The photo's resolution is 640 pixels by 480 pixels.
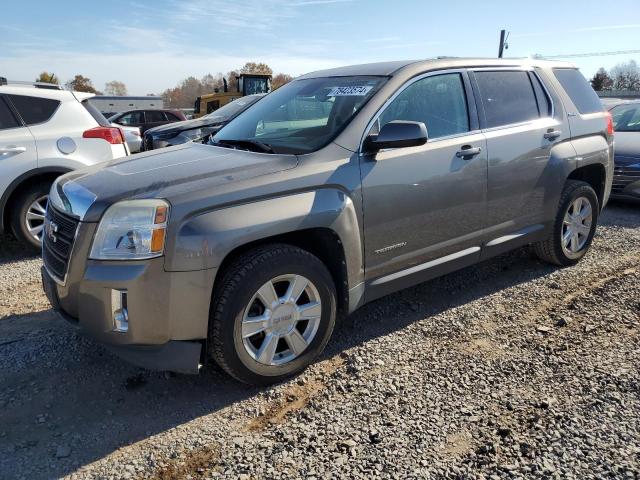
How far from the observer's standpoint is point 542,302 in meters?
4.13

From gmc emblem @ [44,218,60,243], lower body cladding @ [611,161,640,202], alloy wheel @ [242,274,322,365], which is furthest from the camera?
lower body cladding @ [611,161,640,202]

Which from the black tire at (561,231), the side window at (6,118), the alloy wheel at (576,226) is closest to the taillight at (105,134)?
the side window at (6,118)

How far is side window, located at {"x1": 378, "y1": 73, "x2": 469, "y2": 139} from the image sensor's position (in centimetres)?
348

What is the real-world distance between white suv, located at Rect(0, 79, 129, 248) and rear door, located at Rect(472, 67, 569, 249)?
163 inches

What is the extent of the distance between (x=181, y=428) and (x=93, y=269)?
941 mm

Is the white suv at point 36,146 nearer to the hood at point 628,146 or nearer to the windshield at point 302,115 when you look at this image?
the windshield at point 302,115

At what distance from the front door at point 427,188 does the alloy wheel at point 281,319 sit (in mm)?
482

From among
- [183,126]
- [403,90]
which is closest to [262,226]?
[403,90]

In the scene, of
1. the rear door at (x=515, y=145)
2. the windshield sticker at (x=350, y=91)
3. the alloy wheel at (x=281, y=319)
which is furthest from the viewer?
the rear door at (x=515, y=145)

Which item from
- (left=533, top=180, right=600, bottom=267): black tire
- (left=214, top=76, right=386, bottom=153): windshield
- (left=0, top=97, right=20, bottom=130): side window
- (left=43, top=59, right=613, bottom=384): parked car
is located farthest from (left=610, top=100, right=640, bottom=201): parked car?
(left=0, top=97, right=20, bottom=130): side window

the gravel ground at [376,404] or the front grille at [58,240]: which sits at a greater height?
the front grille at [58,240]

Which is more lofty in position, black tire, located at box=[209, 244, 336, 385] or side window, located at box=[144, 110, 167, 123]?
side window, located at box=[144, 110, 167, 123]

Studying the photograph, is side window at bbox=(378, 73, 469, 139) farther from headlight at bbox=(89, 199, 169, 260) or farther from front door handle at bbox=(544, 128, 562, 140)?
headlight at bbox=(89, 199, 169, 260)

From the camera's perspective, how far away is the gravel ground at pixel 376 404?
2408 millimetres
